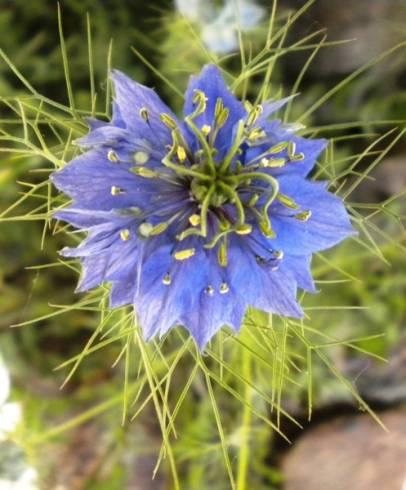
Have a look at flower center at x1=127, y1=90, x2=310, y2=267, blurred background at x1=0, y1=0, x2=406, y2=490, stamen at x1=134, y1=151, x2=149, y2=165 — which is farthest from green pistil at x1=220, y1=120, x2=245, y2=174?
blurred background at x1=0, y1=0, x2=406, y2=490

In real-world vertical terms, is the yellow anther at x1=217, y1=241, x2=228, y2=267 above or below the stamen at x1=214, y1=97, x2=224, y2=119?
below

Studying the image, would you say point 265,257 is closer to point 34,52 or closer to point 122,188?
point 122,188

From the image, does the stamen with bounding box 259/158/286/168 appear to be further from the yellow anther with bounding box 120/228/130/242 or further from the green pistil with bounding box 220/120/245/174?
the yellow anther with bounding box 120/228/130/242

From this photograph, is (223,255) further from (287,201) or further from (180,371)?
(180,371)

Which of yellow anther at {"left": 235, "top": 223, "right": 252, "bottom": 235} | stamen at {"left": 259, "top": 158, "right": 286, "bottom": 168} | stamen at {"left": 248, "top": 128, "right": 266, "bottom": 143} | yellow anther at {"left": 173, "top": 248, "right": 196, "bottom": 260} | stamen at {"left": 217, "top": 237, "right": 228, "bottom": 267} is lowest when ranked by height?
stamen at {"left": 217, "top": 237, "right": 228, "bottom": 267}

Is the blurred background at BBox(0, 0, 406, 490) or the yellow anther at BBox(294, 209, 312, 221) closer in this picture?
the yellow anther at BBox(294, 209, 312, 221)

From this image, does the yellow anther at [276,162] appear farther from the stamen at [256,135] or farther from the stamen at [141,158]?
the stamen at [141,158]

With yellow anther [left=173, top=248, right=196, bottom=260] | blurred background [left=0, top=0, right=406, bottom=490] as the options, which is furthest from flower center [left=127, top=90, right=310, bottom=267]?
blurred background [left=0, top=0, right=406, bottom=490]

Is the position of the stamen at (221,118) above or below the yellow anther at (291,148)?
above

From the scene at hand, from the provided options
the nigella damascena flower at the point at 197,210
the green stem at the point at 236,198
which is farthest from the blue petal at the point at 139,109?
the green stem at the point at 236,198
